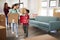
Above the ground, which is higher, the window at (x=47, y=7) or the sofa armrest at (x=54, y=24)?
the window at (x=47, y=7)


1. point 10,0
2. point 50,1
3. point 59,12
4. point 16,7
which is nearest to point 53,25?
point 16,7

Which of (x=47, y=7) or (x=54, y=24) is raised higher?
(x=47, y=7)

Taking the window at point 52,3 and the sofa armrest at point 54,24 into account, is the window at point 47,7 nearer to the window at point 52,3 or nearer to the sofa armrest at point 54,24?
the window at point 52,3

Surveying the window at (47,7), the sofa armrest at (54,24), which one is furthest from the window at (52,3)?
the sofa armrest at (54,24)

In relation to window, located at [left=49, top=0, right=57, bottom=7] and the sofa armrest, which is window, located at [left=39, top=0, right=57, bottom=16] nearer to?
window, located at [left=49, top=0, right=57, bottom=7]

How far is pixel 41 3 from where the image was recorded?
8859mm

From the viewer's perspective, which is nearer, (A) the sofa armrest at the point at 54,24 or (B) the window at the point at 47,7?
(A) the sofa armrest at the point at 54,24

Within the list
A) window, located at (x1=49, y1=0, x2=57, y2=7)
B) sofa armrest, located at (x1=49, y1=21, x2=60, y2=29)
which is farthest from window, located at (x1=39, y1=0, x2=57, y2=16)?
sofa armrest, located at (x1=49, y1=21, x2=60, y2=29)

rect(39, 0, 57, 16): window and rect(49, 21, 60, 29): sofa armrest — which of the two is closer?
rect(49, 21, 60, 29): sofa armrest

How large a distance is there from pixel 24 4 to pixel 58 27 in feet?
12.3

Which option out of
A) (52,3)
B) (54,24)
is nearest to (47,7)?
(52,3)

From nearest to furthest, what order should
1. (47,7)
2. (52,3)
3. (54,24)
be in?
(54,24), (52,3), (47,7)

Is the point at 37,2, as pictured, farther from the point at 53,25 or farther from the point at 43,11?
the point at 53,25

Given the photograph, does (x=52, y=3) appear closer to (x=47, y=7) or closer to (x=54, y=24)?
(x=47, y=7)
